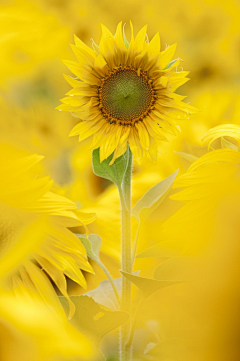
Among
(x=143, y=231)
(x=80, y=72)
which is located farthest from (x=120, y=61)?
(x=143, y=231)

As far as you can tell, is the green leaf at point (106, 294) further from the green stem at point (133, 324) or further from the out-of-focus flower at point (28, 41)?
the out-of-focus flower at point (28, 41)

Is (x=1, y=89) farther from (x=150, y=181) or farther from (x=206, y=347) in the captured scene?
(x=206, y=347)

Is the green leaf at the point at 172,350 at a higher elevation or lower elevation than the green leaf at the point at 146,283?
lower

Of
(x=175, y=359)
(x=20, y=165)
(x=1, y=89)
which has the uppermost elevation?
(x=1, y=89)

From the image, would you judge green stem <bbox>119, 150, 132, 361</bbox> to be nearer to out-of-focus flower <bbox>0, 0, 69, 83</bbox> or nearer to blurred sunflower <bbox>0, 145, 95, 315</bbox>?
blurred sunflower <bbox>0, 145, 95, 315</bbox>

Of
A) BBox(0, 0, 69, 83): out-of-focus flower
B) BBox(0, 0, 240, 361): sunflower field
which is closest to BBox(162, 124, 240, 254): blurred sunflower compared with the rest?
BBox(0, 0, 240, 361): sunflower field

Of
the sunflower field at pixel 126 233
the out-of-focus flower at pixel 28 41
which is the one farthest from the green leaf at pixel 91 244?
the out-of-focus flower at pixel 28 41
